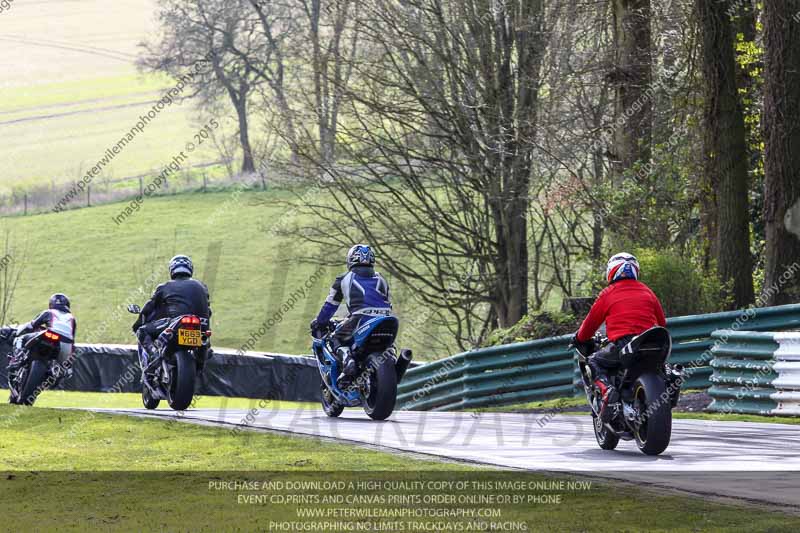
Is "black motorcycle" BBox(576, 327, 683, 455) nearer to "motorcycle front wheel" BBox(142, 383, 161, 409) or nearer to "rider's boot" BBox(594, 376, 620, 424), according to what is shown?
"rider's boot" BBox(594, 376, 620, 424)

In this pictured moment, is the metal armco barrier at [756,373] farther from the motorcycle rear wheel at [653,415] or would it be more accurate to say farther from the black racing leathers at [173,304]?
the black racing leathers at [173,304]

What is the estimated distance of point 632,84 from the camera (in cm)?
2850

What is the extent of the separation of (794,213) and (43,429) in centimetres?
1242

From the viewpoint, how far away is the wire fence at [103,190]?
228 ft

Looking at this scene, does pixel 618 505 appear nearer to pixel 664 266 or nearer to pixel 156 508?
pixel 156 508

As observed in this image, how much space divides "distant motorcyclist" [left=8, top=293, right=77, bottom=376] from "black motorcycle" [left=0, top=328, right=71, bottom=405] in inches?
1.0

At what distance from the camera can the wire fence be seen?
228 ft

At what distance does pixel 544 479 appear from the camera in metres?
9.77

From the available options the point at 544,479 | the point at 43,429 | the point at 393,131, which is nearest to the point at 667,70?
the point at 393,131

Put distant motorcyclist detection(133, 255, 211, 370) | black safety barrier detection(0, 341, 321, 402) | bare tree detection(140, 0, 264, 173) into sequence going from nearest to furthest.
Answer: distant motorcyclist detection(133, 255, 211, 370)
black safety barrier detection(0, 341, 321, 402)
bare tree detection(140, 0, 264, 173)

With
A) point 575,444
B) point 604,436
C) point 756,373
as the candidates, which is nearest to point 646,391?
point 604,436

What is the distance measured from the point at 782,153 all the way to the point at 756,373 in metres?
5.56

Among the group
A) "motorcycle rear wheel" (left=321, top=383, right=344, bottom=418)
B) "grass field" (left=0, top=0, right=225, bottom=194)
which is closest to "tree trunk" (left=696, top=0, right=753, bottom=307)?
"motorcycle rear wheel" (left=321, top=383, right=344, bottom=418)

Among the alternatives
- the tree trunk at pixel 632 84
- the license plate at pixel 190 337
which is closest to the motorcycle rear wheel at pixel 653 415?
the license plate at pixel 190 337
